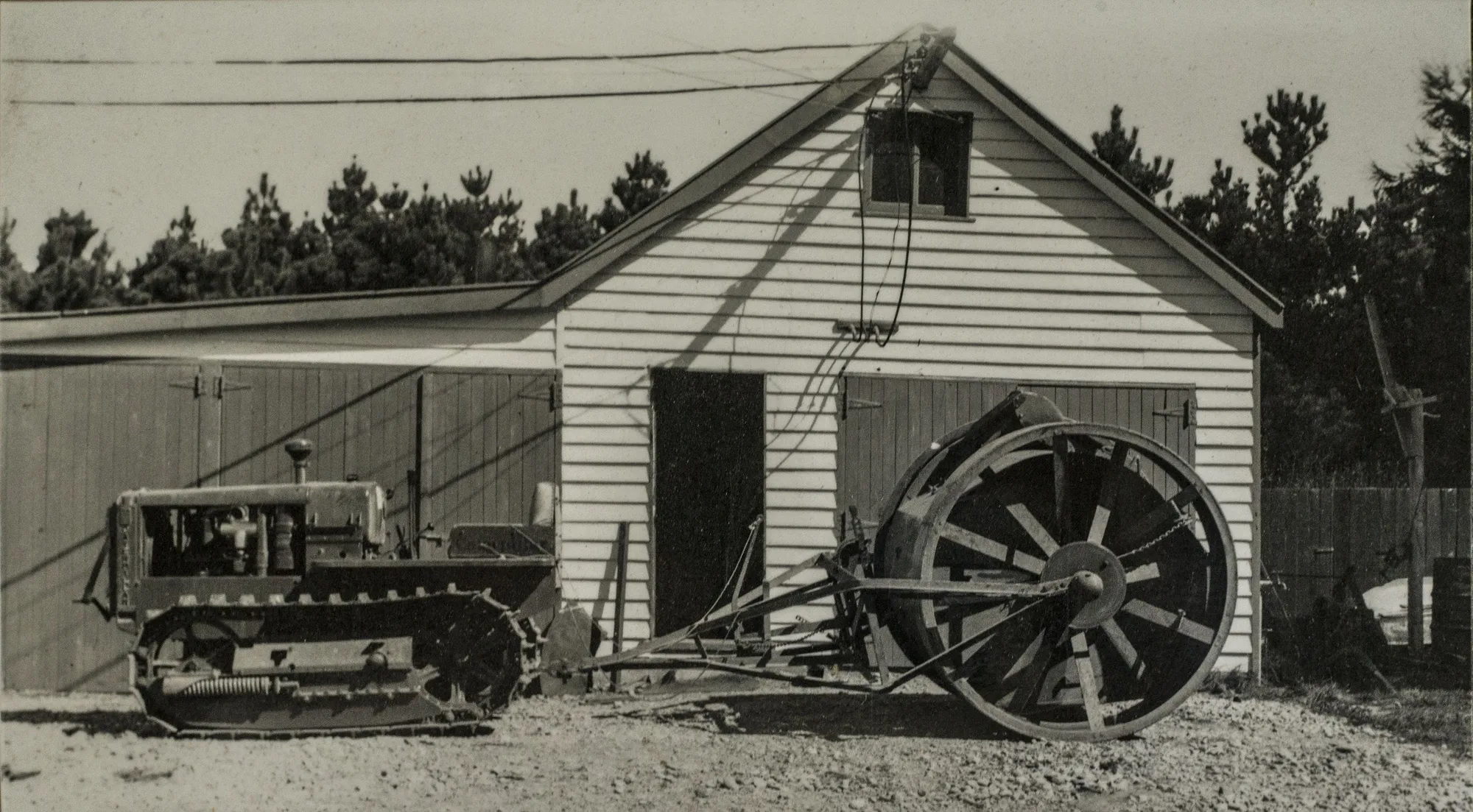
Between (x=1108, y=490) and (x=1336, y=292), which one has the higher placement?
(x=1336, y=292)

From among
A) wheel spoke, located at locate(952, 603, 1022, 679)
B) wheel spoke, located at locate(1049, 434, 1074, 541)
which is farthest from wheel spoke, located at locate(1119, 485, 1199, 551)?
wheel spoke, located at locate(952, 603, 1022, 679)

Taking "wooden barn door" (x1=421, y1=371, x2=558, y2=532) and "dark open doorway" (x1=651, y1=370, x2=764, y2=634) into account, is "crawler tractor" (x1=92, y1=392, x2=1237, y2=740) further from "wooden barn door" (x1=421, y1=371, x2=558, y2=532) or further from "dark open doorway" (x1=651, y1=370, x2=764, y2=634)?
"dark open doorway" (x1=651, y1=370, x2=764, y2=634)

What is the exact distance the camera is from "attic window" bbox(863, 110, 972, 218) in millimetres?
10391

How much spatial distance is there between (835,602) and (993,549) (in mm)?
1053

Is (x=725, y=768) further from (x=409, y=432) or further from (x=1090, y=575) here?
(x=409, y=432)

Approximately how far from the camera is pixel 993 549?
24.7 feet

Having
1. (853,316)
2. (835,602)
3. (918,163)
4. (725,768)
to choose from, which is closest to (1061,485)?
(835,602)

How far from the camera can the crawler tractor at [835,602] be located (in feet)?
24.1

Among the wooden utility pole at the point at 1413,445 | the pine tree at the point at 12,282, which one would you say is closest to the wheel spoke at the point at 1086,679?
the wooden utility pole at the point at 1413,445

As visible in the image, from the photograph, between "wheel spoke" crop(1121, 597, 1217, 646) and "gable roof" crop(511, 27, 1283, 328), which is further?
"gable roof" crop(511, 27, 1283, 328)

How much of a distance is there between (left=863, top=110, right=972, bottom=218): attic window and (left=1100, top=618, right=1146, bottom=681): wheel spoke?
4.19 metres

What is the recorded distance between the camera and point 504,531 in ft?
27.5

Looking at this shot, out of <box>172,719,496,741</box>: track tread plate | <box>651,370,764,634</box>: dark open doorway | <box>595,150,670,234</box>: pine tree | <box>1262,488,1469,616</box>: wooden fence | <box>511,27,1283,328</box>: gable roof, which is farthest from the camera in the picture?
<box>595,150,670,234</box>: pine tree

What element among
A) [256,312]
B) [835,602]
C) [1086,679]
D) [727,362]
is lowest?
[1086,679]
